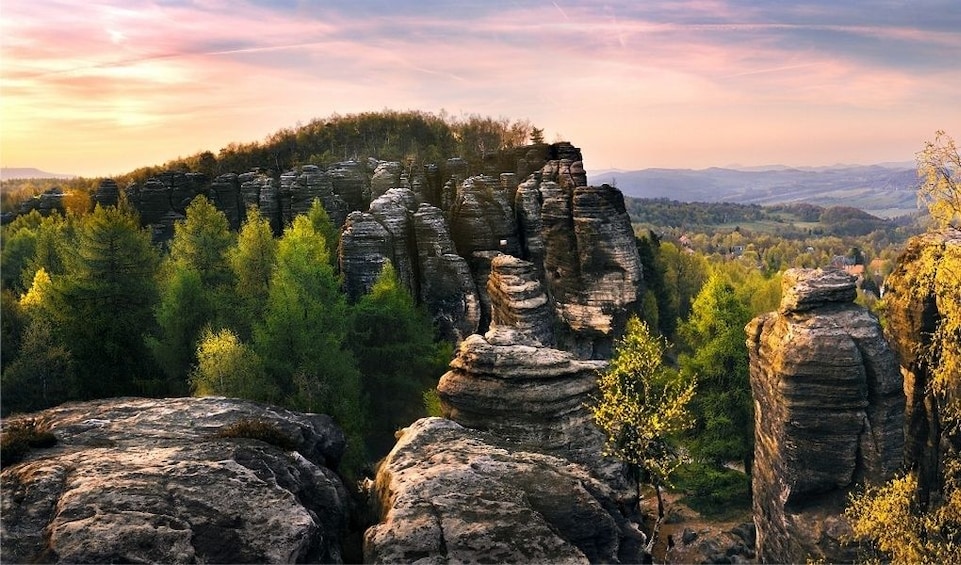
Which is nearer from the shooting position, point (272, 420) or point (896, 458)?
point (272, 420)

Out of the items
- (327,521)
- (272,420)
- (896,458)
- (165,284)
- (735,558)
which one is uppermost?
(165,284)

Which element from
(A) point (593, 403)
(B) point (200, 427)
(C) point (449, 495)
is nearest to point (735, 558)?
(A) point (593, 403)

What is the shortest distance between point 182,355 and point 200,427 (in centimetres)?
1524

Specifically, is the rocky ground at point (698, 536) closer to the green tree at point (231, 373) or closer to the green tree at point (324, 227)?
the green tree at point (231, 373)

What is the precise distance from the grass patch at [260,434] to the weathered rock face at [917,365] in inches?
797

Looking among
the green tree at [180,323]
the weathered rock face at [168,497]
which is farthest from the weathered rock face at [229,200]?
the weathered rock face at [168,497]

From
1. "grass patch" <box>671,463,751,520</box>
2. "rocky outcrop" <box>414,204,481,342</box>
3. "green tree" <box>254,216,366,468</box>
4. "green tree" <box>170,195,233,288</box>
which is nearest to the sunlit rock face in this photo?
"green tree" <box>254,216,366,468</box>

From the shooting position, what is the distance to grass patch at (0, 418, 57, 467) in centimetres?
1341

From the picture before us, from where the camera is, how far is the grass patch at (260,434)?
15242 mm

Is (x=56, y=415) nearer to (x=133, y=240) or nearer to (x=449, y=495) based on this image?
(x=449, y=495)

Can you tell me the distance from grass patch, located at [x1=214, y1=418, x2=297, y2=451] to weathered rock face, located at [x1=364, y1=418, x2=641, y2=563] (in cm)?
262

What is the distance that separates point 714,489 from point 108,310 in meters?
34.4

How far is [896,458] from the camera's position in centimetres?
2356

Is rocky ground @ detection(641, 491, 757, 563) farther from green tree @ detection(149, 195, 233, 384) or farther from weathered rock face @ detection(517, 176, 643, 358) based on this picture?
green tree @ detection(149, 195, 233, 384)
